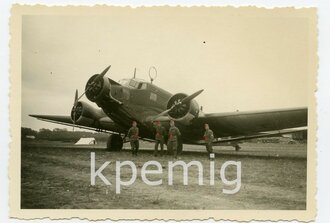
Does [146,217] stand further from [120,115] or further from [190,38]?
[190,38]

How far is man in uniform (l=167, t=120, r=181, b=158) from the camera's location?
7.49 m

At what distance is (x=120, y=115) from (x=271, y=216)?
299cm

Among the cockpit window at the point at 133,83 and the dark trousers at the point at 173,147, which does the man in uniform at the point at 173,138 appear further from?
the cockpit window at the point at 133,83

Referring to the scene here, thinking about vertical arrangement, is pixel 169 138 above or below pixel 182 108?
below

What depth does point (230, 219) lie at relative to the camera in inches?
276

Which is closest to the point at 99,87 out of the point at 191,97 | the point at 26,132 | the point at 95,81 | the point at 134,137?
the point at 95,81

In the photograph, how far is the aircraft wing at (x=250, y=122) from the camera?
7.46 m

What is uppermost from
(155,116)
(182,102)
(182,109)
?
(182,102)

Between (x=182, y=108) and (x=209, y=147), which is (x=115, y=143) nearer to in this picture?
(x=182, y=108)

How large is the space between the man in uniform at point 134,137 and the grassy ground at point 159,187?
0.22 metres

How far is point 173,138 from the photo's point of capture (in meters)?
7.66

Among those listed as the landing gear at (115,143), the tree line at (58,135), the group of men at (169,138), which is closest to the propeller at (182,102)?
the group of men at (169,138)

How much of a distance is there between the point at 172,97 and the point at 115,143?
115 cm

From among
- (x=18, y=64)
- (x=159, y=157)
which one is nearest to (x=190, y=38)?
(x=159, y=157)
